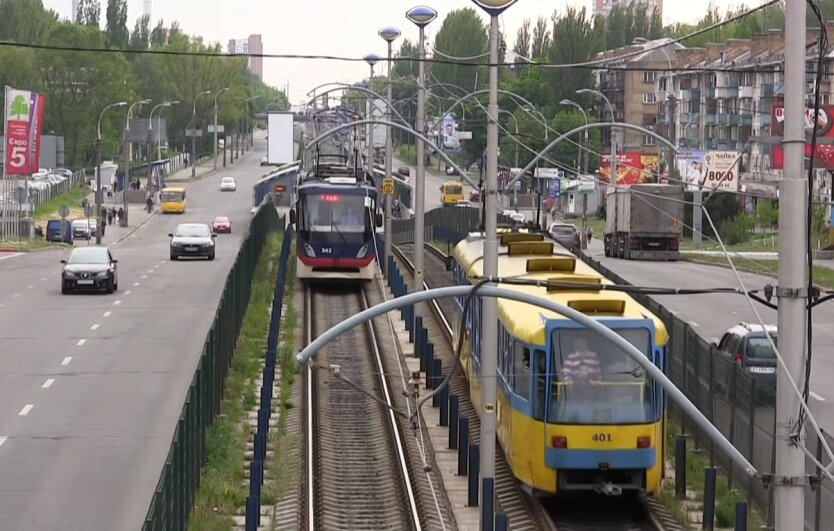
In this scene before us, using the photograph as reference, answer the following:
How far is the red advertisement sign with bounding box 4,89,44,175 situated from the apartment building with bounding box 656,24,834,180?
3566 centimetres

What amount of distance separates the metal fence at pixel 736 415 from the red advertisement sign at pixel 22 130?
2002 inches

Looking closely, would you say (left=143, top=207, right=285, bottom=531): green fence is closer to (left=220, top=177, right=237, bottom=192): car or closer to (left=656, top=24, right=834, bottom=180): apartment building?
(left=656, top=24, right=834, bottom=180): apartment building

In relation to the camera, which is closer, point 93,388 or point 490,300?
point 490,300

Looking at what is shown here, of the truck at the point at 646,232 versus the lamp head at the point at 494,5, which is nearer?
the lamp head at the point at 494,5

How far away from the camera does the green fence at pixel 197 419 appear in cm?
1515

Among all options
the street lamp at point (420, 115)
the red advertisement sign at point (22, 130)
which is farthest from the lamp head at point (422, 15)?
the red advertisement sign at point (22, 130)

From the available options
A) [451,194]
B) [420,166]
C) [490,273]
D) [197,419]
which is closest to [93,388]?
[197,419]

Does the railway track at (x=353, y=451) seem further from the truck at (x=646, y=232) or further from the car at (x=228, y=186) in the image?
the car at (x=228, y=186)

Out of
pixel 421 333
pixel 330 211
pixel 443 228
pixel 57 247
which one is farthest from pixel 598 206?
pixel 421 333

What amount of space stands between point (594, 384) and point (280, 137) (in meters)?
135

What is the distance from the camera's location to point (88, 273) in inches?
1912

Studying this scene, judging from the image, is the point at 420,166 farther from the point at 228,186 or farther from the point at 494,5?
the point at 228,186

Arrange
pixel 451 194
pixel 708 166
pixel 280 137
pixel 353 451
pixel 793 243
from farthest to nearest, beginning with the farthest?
1. pixel 280 137
2. pixel 451 194
3. pixel 708 166
4. pixel 353 451
5. pixel 793 243

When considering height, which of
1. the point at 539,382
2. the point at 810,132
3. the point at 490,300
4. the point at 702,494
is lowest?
the point at 702,494
